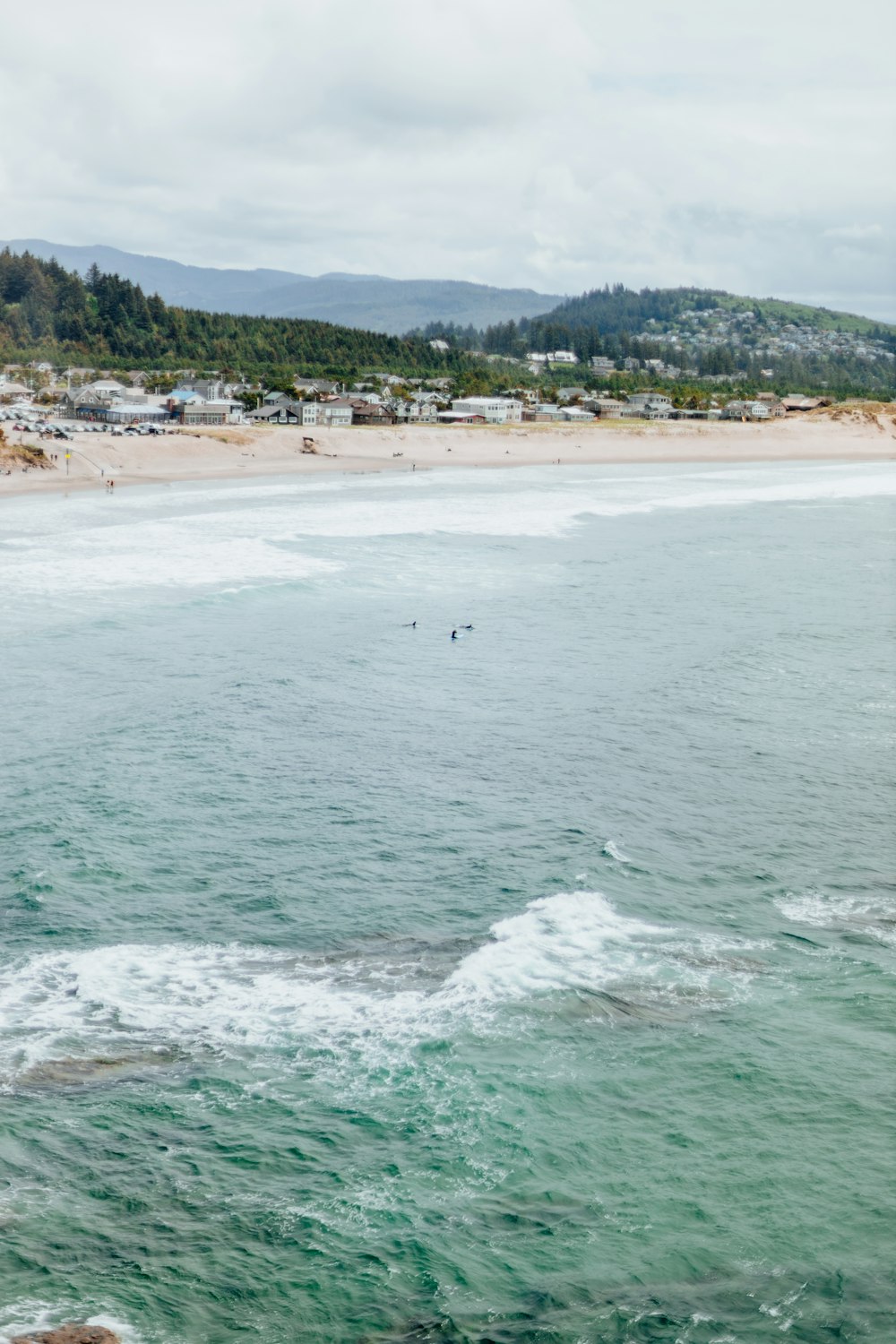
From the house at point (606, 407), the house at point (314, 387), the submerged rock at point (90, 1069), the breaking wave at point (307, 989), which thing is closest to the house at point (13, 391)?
the house at point (314, 387)

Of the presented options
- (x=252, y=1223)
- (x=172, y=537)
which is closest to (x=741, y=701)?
(x=252, y=1223)

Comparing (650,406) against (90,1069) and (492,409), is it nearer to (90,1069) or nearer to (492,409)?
(492,409)

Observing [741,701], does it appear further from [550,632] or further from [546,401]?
[546,401]

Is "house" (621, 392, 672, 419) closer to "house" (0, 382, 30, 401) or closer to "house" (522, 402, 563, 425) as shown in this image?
"house" (522, 402, 563, 425)

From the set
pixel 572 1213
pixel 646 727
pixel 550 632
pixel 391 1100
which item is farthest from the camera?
pixel 550 632

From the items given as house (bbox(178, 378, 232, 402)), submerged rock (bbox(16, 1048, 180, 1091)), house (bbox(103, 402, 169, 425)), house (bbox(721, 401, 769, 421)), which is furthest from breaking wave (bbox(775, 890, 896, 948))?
house (bbox(721, 401, 769, 421))

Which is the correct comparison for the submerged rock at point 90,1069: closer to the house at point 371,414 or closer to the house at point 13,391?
the house at point 371,414

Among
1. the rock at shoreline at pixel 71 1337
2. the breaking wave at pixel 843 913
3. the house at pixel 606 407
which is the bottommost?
the rock at shoreline at pixel 71 1337
